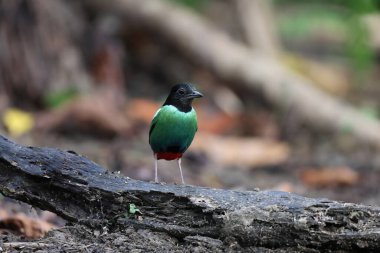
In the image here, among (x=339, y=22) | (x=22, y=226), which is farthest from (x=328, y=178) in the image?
(x=339, y=22)

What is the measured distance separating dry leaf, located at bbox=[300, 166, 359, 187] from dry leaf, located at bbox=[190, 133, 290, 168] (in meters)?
0.86

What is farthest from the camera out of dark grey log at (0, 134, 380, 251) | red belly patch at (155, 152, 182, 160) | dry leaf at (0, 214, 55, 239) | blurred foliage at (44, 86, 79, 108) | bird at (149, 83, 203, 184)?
blurred foliage at (44, 86, 79, 108)

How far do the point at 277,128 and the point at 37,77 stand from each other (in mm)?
Result: 3377

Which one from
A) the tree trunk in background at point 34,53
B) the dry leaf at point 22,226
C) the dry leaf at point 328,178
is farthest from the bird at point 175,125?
the tree trunk in background at point 34,53

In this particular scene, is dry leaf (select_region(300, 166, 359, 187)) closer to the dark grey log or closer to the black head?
the black head

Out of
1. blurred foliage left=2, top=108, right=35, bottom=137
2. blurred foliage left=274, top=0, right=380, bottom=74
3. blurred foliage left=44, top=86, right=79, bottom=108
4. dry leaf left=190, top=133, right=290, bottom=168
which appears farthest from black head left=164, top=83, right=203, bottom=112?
blurred foliage left=274, top=0, right=380, bottom=74

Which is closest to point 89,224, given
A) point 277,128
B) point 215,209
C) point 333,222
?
point 215,209

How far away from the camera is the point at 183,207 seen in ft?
13.0

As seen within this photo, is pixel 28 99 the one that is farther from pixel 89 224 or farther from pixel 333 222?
pixel 333 222

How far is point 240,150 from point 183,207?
5.71m

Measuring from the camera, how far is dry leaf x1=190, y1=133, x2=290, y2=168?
936 centimetres

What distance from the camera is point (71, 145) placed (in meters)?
8.58

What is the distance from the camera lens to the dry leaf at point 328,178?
26.9ft

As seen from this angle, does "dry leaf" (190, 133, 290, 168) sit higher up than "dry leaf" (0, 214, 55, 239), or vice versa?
"dry leaf" (190, 133, 290, 168)
